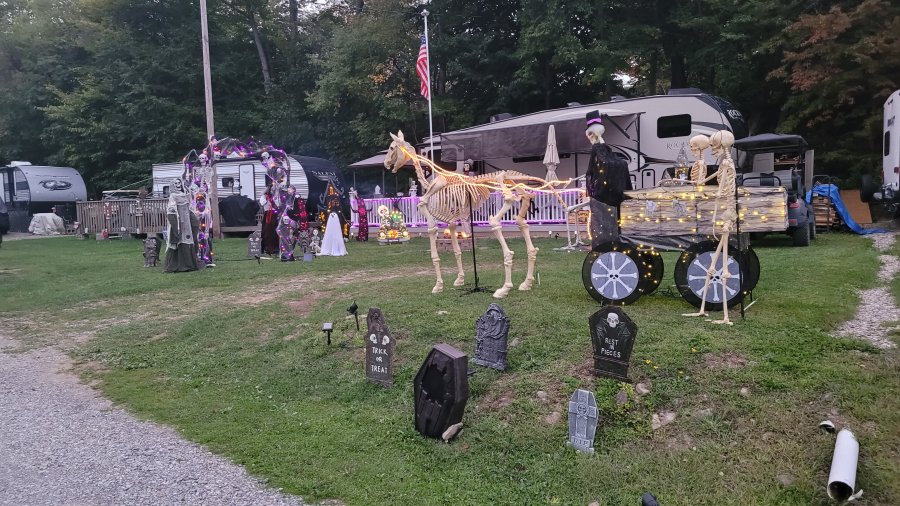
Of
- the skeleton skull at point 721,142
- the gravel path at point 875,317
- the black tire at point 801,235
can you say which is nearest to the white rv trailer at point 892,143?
the black tire at point 801,235

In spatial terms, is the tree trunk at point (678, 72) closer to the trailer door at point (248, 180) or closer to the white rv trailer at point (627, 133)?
the white rv trailer at point (627, 133)

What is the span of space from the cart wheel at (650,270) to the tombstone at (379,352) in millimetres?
2996

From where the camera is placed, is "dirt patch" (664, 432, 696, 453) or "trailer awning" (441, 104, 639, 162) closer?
"dirt patch" (664, 432, 696, 453)

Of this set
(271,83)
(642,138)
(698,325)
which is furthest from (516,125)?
(271,83)

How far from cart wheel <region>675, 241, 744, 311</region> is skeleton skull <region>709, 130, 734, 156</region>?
99 centimetres

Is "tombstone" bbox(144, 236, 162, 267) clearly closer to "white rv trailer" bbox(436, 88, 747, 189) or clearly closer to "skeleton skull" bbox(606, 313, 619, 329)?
"white rv trailer" bbox(436, 88, 747, 189)

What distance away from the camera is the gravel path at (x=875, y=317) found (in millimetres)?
5332

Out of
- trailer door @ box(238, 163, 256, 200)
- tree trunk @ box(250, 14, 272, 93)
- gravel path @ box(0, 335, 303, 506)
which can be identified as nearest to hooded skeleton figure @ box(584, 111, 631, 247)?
gravel path @ box(0, 335, 303, 506)

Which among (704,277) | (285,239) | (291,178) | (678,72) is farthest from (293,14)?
(704,277)

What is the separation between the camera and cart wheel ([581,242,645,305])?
6.66m

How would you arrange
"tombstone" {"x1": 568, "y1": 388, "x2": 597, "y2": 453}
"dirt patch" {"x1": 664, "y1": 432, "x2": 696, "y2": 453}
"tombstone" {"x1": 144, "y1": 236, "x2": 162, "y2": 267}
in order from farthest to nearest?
"tombstone" {"x1": 144, "y1": 236, "x2": 162, "y2": 267} → "tombstone" {"x1": 568, "y1": 388, "x2": 597, "y2": 453} → "dirt patch" {"x1": 664, "y1": 432, "x2": 696, "y2": 453}

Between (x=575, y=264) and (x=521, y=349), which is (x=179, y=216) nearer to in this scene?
(x=575, y=264)

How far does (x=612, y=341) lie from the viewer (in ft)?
15.6

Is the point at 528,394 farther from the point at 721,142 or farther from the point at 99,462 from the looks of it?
the point at 99,462
